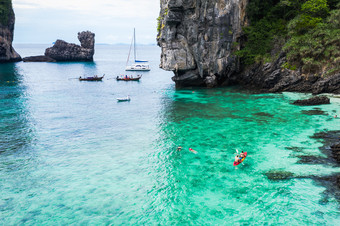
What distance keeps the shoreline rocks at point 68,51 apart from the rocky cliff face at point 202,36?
3149 inches

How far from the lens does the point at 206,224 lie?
13.3m

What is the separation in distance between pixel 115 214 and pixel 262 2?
4314 centimetres

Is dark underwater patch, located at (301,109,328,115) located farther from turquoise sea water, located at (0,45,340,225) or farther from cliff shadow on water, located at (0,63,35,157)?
cliff shadow on water, located at (0,63,35,157)

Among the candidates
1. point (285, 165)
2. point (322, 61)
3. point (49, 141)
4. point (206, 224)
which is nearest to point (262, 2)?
point (322, 61)

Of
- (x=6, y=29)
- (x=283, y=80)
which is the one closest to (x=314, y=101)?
(x=283, y=80)

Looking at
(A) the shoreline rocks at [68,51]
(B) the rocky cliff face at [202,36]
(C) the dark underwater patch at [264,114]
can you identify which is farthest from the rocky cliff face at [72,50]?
(C) the dark underwater patch at [264,114]

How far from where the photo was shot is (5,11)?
9294cm

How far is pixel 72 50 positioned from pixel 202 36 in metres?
88.2

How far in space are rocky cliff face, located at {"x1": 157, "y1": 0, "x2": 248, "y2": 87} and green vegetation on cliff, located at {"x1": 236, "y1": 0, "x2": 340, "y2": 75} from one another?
2.49 m

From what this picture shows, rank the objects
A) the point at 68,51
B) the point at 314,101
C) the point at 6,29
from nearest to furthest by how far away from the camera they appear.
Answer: the point at 314,101 → the point at 6,29 → the point at 68,51

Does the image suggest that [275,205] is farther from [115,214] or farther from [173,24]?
[173,24]

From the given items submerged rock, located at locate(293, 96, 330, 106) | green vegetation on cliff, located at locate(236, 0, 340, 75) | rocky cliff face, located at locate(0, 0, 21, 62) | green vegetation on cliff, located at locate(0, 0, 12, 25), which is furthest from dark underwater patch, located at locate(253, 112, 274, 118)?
green vegetation on cliff, located at locate(0, 0, 12, 25)

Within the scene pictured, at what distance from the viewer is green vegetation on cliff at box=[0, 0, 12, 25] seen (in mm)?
91838

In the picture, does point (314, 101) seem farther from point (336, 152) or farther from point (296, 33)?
point (336, 152)
